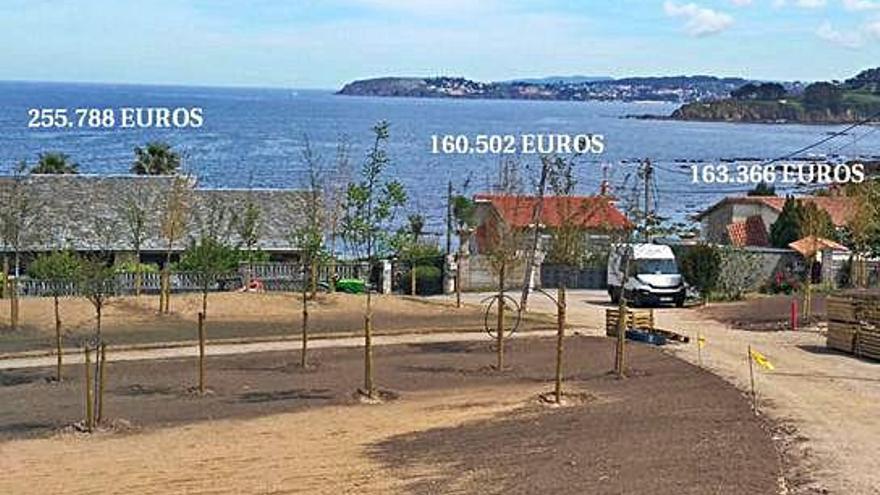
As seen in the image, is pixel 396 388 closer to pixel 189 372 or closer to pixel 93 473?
pixel 189 372

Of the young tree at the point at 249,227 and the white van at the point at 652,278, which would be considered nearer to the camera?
the white van at the point at 652,278

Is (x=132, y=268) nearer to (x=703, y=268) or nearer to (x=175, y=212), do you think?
(x=175, y=212)

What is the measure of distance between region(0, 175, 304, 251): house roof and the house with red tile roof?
1323 centimetres

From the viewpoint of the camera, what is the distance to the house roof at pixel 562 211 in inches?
1553

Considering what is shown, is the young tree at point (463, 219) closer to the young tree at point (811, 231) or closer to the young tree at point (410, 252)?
the young tree at point (410, 252)

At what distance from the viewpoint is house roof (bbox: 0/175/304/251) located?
56.3 m

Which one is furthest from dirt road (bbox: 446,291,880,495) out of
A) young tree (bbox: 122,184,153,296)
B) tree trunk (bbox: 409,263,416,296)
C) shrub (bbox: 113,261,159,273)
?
shrub (bbox: 113,261,159,273)

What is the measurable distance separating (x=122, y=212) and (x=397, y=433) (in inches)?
1563

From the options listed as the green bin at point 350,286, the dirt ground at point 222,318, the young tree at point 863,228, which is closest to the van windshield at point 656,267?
the dirt ground at point 222,318

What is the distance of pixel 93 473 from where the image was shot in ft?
61.8

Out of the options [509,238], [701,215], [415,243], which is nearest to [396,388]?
[509,238]

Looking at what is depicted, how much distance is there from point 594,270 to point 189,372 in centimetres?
2897

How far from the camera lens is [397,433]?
21.6 metres

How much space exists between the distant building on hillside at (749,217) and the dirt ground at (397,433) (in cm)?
3708
